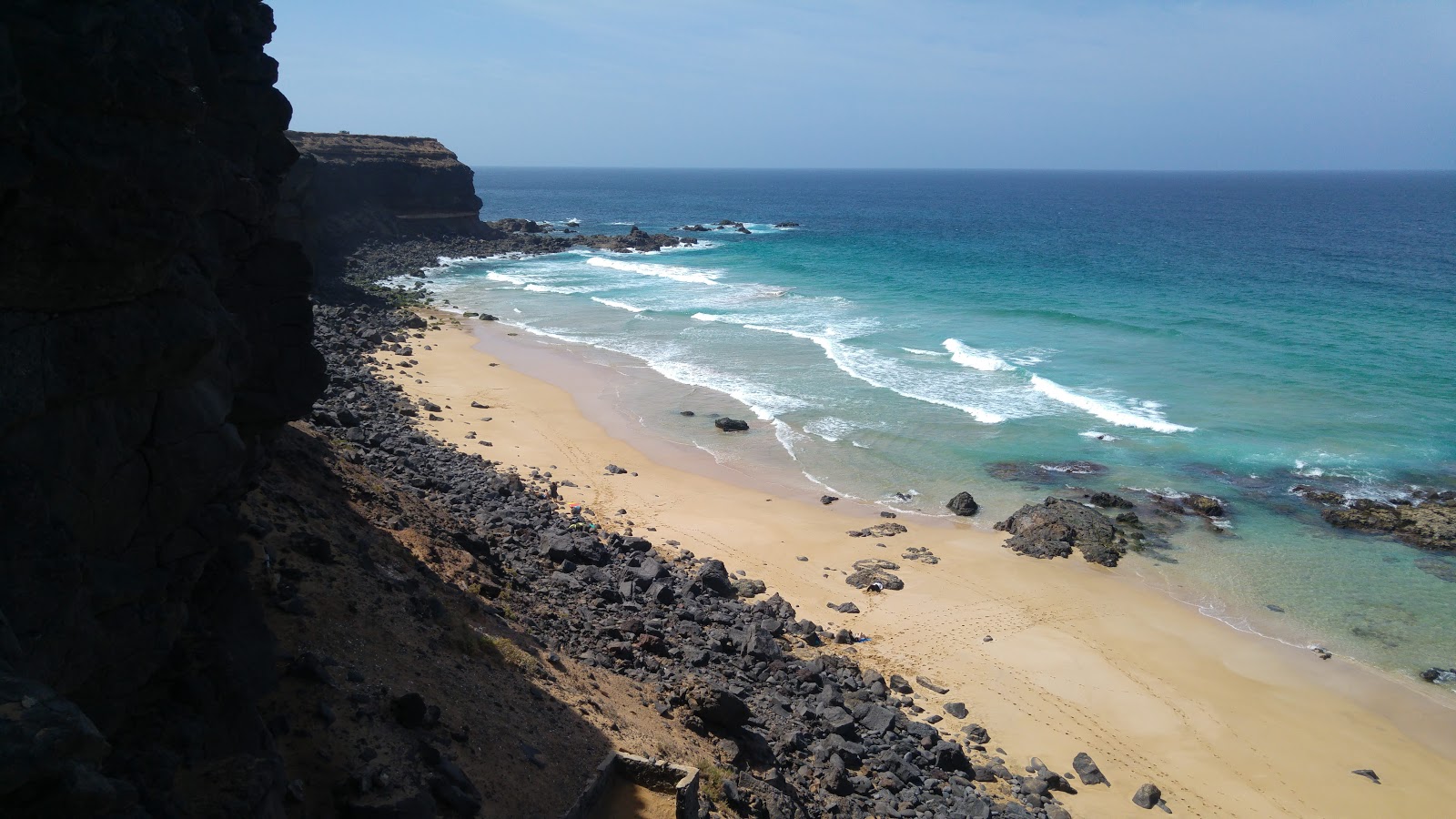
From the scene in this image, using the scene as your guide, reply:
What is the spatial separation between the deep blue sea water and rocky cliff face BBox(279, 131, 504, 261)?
1018 centimetres

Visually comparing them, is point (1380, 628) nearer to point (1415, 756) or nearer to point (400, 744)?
point (1415, 756)

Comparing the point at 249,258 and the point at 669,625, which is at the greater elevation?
the point at 249,258

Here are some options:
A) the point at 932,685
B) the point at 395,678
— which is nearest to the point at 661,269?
the point at 932,685

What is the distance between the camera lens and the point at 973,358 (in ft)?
143

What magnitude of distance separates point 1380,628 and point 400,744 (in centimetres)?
2126

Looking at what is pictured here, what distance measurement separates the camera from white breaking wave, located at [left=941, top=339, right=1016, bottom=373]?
41.8 m

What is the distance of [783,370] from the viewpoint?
133 feet

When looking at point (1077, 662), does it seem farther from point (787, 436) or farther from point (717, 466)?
point (787, 436)

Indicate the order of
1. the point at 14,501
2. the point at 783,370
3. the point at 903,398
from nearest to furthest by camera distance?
the point at 14,501 < the point at 903,398 < the point at 783,370

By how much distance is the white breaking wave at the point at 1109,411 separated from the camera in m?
34.1

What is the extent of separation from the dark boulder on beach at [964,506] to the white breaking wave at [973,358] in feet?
51.7

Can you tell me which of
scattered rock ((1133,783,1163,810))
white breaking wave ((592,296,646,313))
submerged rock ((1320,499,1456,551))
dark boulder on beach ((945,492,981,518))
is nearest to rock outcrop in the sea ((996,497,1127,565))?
dark boulder on beach ((945,492,981,518))

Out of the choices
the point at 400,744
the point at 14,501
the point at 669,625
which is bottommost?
the point at 669,625

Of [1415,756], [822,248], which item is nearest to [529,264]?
[822,248]
